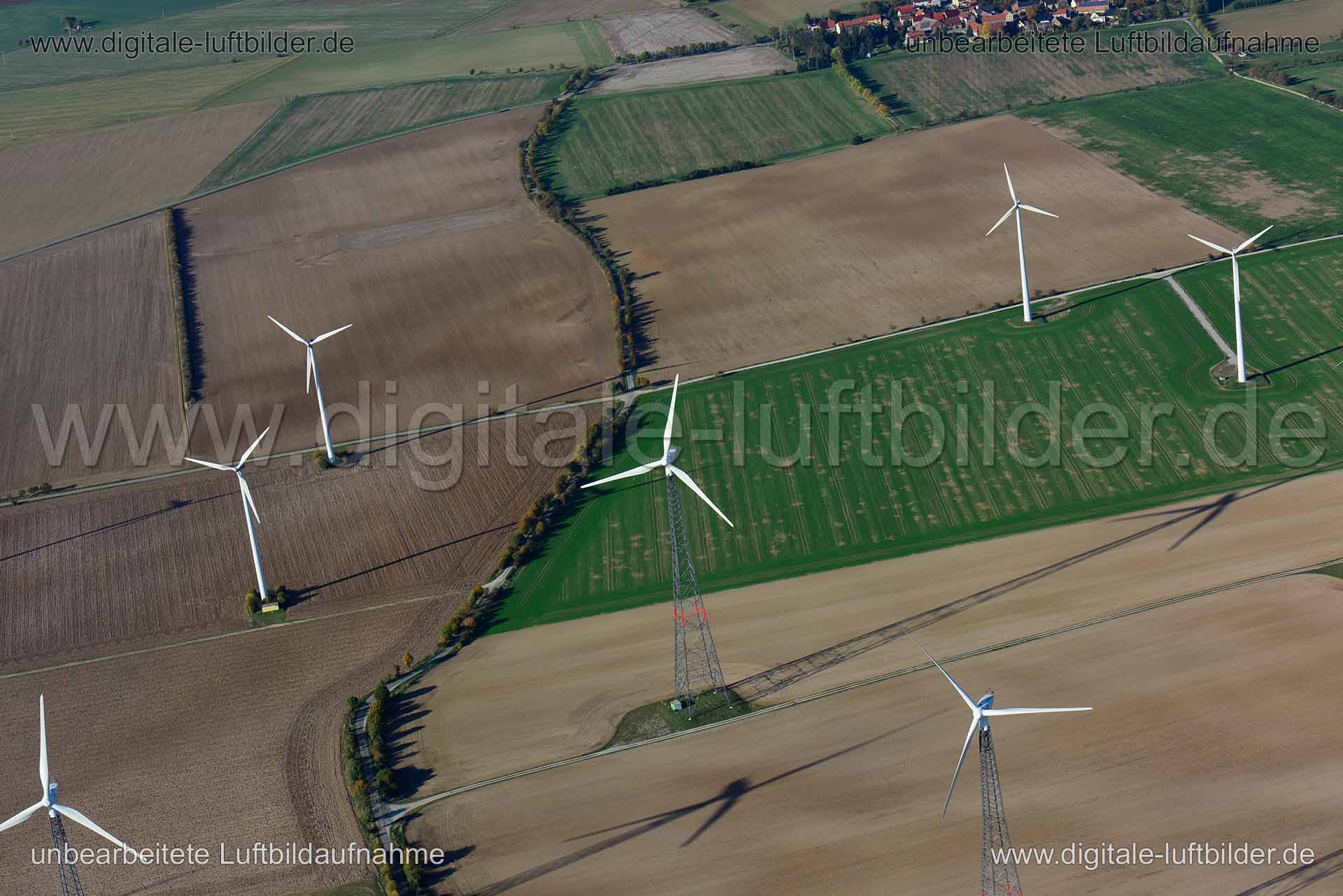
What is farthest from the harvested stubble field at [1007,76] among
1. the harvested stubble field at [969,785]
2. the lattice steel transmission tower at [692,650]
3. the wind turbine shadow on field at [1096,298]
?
the harvested stubble field at [969,785]

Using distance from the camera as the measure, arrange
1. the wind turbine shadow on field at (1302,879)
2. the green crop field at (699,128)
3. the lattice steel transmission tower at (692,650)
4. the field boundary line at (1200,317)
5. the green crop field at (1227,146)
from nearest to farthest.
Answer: the wind turbine shadow on field at (1302,879) < the lattice steel transmission tower at (692,650) < the field boundary line at (1200,317) < the green crop field at (1227,146) < the green crop field at (699,128)

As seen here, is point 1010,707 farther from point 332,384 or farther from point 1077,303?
point 332,384

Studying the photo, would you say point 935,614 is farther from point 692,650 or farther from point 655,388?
point 655,388

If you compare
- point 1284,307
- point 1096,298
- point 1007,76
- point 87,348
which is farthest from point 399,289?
point 1007,76

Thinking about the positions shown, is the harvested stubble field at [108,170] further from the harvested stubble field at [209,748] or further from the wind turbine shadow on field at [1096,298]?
the wind turbine shadow on field at [1096,298]

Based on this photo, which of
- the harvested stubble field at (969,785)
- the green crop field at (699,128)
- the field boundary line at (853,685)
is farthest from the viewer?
the green crop field at (699,128)

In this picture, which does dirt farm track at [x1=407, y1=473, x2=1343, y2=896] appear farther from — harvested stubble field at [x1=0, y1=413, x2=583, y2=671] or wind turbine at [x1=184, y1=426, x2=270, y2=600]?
wind turbine at [x1=184, y1=426, x2=270, y2=600]

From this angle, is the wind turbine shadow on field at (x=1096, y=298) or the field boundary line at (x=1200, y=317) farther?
the wind turbine shadow on field at (x=1096, y=298)

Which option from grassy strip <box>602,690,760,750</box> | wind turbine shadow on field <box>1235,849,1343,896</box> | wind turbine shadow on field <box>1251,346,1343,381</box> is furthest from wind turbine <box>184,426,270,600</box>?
wind turbine shadow on field <box>1251,346,1343,381</box>
